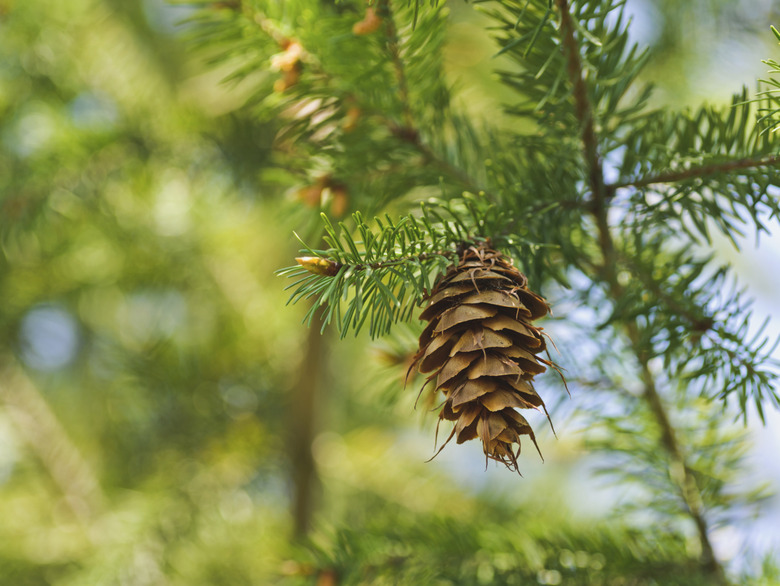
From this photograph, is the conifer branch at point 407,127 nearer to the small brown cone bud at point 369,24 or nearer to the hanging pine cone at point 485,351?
the small brown cone bud at point 369,24

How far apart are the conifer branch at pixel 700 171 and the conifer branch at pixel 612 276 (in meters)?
0.02

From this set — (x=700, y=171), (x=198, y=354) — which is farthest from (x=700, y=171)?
(x=198, y=354)

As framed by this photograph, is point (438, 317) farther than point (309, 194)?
No

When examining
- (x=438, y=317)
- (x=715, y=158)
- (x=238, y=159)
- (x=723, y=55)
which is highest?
(x=723, y=55)

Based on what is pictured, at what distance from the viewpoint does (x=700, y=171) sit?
1.20 feet

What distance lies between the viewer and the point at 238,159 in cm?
75

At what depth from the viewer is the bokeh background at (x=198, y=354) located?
2.15 ft

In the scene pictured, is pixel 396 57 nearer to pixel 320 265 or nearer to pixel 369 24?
pixel 369 24

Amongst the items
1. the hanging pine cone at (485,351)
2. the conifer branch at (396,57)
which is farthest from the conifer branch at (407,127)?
the hanging pine cone at (485,351)

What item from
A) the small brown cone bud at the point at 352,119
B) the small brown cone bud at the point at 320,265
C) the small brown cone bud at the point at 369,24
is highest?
the small brown cone bud at the point at 369,24

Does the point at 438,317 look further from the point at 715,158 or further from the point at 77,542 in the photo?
the point at 77,542

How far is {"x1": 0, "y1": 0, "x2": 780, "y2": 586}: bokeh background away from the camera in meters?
0.66

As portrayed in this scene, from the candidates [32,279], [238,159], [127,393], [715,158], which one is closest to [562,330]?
[715,158]

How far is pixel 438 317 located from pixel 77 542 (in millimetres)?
740
